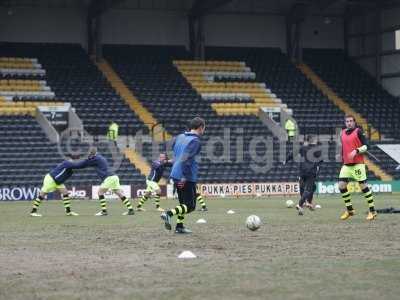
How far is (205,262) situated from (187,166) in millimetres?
5088

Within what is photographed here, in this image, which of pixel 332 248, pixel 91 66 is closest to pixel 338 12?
pixel 91 66

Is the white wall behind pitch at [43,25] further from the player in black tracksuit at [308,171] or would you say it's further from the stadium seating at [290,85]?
the player in black tracksuit at [308,171]

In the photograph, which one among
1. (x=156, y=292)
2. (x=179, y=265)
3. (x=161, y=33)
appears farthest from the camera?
(x=161, y=33)

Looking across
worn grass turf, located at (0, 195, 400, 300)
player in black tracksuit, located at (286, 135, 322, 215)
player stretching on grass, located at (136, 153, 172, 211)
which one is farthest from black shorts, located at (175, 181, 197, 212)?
player stretching on grass, located at (136, 153, 172, 211)

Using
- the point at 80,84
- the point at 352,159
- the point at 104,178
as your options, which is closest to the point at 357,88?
the point at 80,84

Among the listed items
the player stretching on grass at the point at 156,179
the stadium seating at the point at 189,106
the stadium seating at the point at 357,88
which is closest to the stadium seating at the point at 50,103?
the stadium seating at the point at 189,106

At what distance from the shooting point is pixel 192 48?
54875mm

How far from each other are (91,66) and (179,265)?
39.7 m

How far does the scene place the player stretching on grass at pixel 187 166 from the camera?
1703 centimetres

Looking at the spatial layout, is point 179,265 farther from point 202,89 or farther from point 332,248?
point 202,89

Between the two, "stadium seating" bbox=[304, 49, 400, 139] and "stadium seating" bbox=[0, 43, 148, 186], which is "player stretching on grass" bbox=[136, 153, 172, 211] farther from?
"stadium seating" bbox=[304, 49, 400, 139]

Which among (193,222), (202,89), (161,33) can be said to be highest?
(161,33)

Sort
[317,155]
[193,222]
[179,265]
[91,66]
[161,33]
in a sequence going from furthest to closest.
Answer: [161,33], [91,66], [317,155], [193,222], [179,265]

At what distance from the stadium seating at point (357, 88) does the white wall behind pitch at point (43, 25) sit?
14246mm
